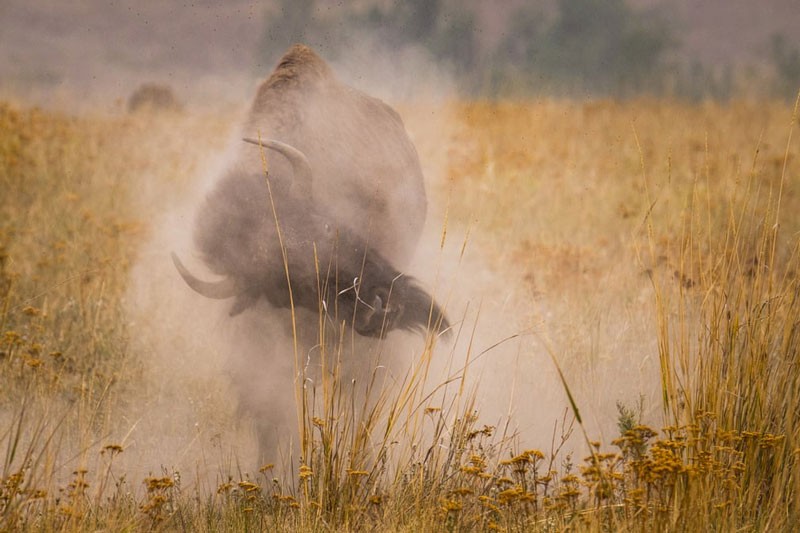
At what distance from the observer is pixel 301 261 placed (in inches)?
155

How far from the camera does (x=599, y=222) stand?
9.02 metres

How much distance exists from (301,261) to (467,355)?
1.05 m

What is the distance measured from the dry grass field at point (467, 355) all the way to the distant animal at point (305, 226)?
281 mm

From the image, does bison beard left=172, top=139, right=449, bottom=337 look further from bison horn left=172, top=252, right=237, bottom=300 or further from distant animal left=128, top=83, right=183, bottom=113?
distant animal left=128, top=83, right=183, bottom=113

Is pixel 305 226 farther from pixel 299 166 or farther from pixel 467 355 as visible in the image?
pixel 467 355

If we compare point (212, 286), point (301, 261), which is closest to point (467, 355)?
point (301, 261)

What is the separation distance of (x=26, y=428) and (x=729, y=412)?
12.5ft

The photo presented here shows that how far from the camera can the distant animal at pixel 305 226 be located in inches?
156

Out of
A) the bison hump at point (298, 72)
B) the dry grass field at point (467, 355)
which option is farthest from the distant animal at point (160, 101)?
the bison hump at point (298, 72)

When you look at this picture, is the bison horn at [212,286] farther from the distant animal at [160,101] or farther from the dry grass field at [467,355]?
the distant animal at [160,101]

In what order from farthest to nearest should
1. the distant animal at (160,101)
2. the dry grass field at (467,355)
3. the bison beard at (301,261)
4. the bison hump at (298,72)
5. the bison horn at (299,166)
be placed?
the distant animal at (160,101) → the bison hump at (298,72) → the bison horn at (299,166) → the bison beard at (301,261) → the dry grass field at (467,355)

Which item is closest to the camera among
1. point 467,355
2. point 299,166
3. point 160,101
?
point 467,355

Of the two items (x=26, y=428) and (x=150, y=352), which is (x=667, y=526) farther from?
(x=150, y=352)

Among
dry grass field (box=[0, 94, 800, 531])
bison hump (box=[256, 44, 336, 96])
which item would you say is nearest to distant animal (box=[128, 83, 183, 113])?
dry grass field (box=[0, 94, 800, 531])
